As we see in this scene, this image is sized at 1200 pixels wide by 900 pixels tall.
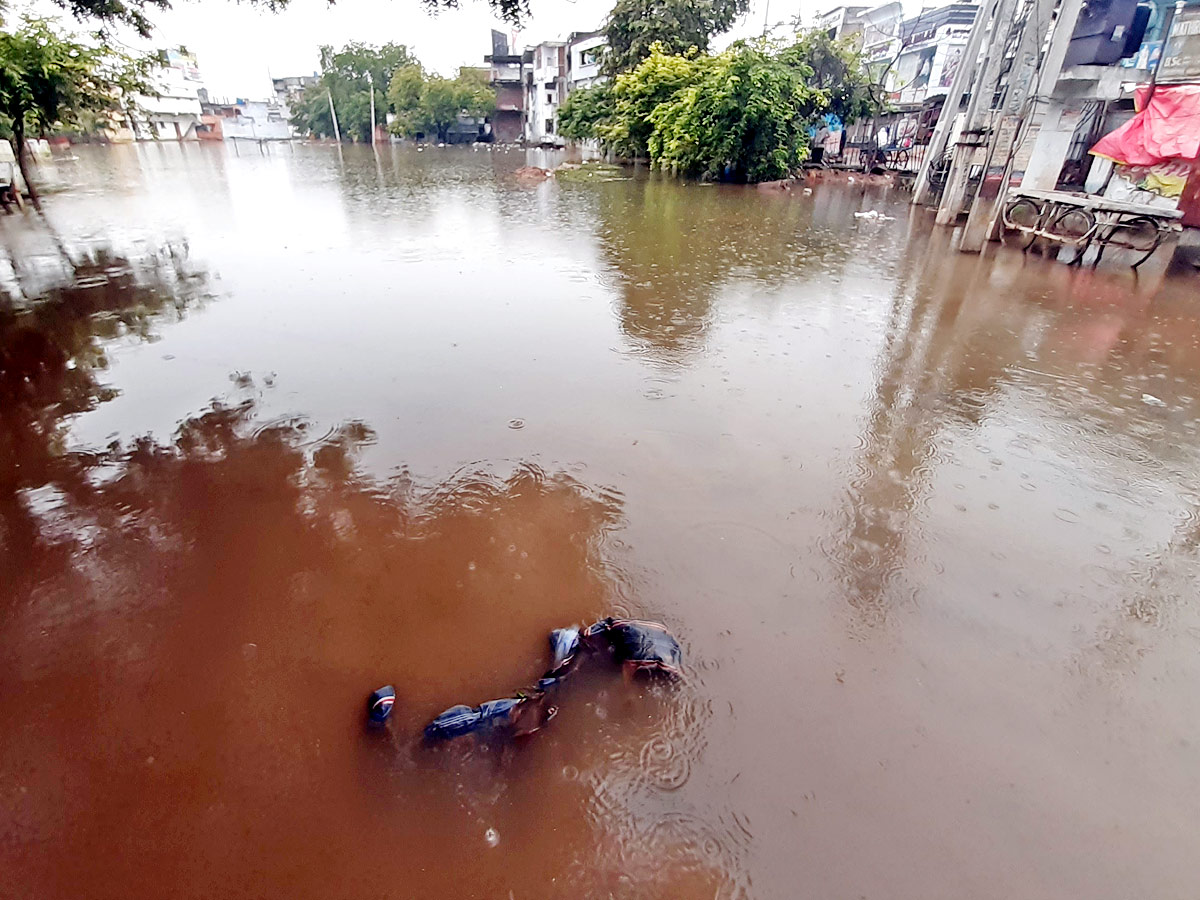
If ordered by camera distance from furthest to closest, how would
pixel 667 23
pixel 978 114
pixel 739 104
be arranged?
pixel 667 23 < pixel 739 104 < pixel 978 114

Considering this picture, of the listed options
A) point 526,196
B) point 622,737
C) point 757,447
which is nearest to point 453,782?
point 622,737

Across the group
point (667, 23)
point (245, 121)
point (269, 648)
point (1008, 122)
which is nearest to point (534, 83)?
point (667, 23)

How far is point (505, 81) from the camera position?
59094 millimetres

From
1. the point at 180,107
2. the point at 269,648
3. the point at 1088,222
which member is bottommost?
the point at 269,648

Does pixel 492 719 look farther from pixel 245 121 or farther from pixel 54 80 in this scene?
pixel 245 121

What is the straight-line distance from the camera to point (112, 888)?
1.97 meters

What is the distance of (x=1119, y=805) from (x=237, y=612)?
3.71 meters

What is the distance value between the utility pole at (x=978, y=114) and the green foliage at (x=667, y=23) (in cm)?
1605

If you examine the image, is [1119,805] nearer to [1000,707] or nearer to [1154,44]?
[1000,707]

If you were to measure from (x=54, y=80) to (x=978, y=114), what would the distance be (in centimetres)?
1831

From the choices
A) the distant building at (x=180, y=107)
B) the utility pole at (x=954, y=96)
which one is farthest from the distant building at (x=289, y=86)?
the utility pole at (x=954, y=96)

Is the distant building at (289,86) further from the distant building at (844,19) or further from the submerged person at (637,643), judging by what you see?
the submerged person at (637,643)

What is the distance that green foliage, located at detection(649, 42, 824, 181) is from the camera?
19.5 metres

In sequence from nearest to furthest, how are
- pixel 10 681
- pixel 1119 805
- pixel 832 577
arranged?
pixel 1119 805 < pixel 10 681 < pixel 832 577
